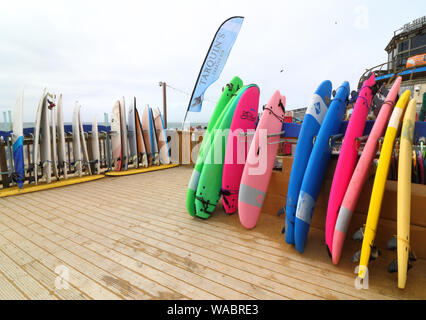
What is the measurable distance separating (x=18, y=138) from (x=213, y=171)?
3.61 m

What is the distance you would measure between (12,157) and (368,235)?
5.40m

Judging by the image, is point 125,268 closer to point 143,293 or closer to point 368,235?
point 143,293

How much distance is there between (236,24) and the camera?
7297 millimetres

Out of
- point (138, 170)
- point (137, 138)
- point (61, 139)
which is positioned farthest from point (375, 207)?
point (137, 138)

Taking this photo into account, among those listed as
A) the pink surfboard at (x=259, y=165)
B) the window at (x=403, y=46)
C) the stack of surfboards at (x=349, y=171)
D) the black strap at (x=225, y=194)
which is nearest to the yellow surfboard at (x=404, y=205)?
the stack of surfboards at (x=349, y=171)

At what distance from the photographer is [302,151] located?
6.57 feet

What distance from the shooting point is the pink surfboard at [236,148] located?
2592 millimetres

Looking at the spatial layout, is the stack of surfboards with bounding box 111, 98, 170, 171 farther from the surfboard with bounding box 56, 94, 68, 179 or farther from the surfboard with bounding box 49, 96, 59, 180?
the surfboard with bounding box 49, 96, 59, 180

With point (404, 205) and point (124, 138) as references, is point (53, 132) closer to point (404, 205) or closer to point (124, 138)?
point (124, 138)

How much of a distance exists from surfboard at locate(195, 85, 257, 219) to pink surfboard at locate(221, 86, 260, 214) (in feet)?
0.18

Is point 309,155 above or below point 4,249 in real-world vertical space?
above

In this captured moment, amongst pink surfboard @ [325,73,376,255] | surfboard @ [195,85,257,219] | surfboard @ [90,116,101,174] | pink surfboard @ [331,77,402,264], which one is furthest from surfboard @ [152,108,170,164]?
pink surfboard @ [331,77,402,264]

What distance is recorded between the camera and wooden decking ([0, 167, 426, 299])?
4.67ft
